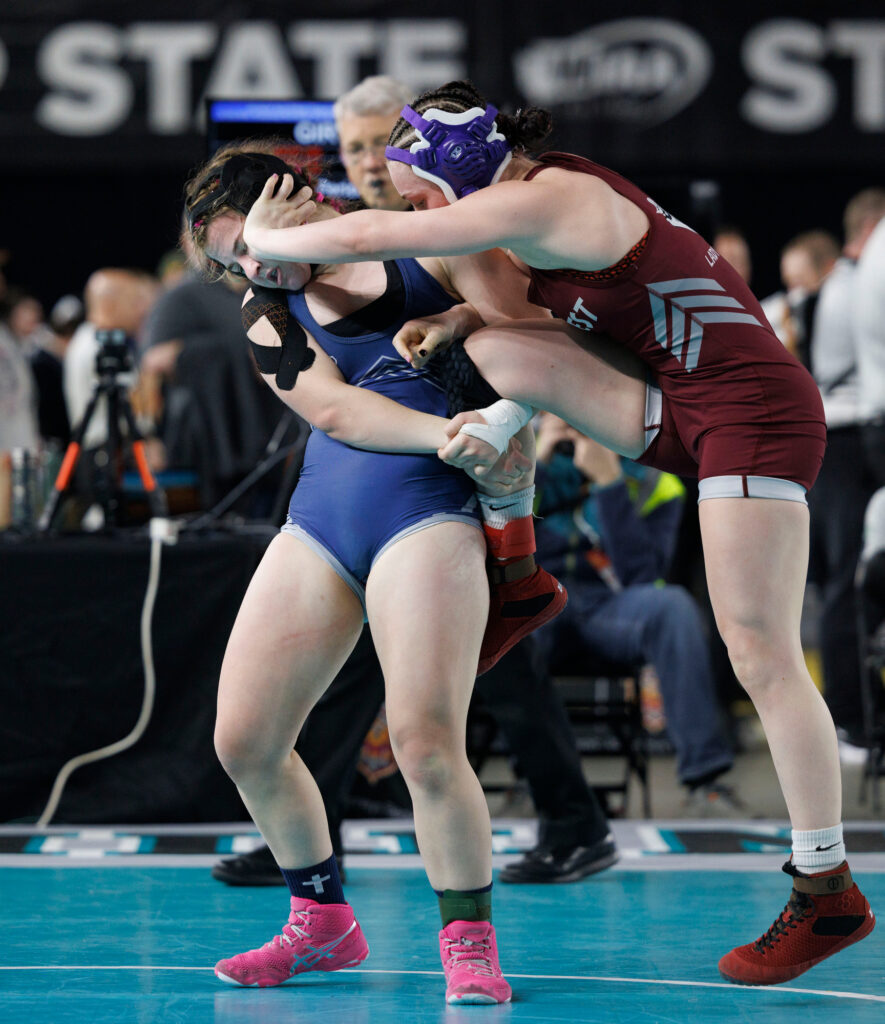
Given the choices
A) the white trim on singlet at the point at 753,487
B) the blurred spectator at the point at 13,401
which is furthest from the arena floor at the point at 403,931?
the blurred spectator at the point at 13,401

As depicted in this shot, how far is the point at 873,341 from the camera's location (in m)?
5.40

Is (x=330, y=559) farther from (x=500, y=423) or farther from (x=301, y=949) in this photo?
(x=301, y=949)

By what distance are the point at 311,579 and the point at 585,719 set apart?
216cm

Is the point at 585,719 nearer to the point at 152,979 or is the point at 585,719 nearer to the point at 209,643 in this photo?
the point at 209,643

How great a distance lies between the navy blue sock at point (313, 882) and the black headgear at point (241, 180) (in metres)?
1.19

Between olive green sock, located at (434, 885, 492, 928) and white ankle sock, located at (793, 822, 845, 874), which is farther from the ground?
white ankle sock, located at (793, 822, 845, 874)

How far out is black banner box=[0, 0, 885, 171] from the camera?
886 centimetres

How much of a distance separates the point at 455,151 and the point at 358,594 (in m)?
0.78

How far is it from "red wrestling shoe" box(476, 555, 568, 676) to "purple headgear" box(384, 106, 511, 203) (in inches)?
25.8

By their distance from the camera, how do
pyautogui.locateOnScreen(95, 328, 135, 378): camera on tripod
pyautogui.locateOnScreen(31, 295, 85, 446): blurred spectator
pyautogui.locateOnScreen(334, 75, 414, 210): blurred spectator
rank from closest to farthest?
1. pyautogui.locateOnScreen(334, 75, 414, 210): blurred spectator
2. pyautogui.locateOnScreen(95, 328, 135, 378): camera on tripod
3. pyautogui.locateOnScreen(31, 295, 85, 446): blurred spectator

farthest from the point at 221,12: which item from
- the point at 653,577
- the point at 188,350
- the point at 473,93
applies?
the point at 473,93

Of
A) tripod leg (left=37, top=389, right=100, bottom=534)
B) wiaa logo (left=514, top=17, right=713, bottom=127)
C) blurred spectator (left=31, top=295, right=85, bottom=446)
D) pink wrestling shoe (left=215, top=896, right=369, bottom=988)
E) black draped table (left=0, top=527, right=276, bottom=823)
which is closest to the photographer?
pink wrestling shoe (left=215, top=896, right=369, bottom=988)

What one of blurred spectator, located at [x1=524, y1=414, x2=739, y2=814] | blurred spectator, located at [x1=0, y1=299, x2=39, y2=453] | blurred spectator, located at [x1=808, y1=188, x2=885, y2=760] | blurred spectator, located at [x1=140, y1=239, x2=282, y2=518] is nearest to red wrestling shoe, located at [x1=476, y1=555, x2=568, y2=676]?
blurred spectator, located at [x1=524, y1=414, x2=739, y2=814]

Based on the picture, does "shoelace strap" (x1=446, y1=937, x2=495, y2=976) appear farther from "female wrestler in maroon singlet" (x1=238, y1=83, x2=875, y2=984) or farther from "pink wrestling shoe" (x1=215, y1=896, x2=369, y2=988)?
"female wrestler in maroon singlet" (x1=238, y1=83, x2=875, y2=984)
